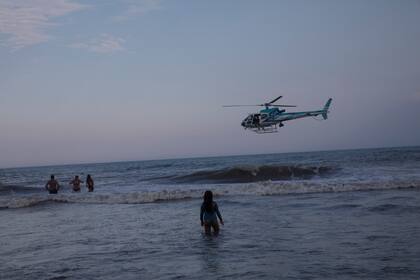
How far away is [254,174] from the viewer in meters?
40.7

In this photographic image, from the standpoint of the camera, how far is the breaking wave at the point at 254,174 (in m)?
39.0

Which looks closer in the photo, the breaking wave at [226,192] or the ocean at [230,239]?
the ocean at [230,239]

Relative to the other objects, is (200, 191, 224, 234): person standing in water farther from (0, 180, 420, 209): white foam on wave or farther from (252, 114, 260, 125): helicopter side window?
(252, 114, 260, 125): helicopter side window

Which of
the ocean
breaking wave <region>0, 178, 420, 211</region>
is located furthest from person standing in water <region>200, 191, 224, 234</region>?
breaking wave <region>0, 178, 420, 211</region>

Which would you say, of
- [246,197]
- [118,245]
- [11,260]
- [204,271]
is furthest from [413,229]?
[246,197]

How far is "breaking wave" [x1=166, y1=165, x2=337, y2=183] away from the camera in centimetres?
3897

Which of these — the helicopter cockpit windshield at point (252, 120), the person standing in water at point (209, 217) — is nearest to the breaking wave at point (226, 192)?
the helicopter cockpit windshield at point (252, 120)

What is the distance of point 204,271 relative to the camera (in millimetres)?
8266

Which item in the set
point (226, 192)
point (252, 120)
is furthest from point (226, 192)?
point (252, 120)

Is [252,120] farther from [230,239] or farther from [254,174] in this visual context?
[254,174]

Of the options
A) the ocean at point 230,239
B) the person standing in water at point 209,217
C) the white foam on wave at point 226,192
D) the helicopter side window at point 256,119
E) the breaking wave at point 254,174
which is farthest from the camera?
the breaking wave at point 254,174

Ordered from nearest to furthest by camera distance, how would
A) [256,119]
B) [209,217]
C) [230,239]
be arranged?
[230,239] → [209,217] → [256,119]

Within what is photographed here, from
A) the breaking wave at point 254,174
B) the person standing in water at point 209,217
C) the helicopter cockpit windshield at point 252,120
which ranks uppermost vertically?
the helicopter cockpit windshield at point 252,120

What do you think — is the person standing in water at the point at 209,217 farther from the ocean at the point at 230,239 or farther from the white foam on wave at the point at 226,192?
the white foam on wave at the point at 226,192
